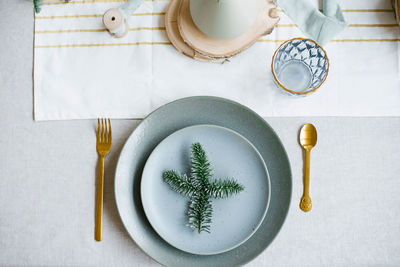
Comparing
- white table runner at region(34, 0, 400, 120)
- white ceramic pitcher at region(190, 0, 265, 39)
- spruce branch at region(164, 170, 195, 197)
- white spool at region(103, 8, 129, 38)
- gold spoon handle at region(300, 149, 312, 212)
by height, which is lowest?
gold spoon handle at region(300, 149, 312, 212)

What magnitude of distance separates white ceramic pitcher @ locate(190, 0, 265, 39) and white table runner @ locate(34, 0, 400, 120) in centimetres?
7

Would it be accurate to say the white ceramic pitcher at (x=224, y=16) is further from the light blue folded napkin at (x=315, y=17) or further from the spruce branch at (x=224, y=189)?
the spruce branch at (x=224, y=189)

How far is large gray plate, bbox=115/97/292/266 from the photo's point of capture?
0.56 metres

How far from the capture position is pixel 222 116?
581 mm

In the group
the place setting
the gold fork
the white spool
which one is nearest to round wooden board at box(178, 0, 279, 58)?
the place setting

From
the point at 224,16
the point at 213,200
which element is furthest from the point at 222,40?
the point at 213,200

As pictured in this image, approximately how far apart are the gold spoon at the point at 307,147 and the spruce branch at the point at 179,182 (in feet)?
0.69

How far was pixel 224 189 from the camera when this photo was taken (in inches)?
21.0

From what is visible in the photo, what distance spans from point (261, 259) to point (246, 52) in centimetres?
38

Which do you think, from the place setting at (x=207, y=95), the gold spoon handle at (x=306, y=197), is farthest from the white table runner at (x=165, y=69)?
the gold spoon handle at (x=306, y=197)

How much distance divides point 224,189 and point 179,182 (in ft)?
0.25

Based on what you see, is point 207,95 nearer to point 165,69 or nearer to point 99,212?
point 165,69

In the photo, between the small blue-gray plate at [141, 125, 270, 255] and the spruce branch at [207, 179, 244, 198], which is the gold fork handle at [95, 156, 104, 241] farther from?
the spruce branch at [207, 179, 244, 198]

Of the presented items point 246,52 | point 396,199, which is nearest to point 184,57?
point 246,52
